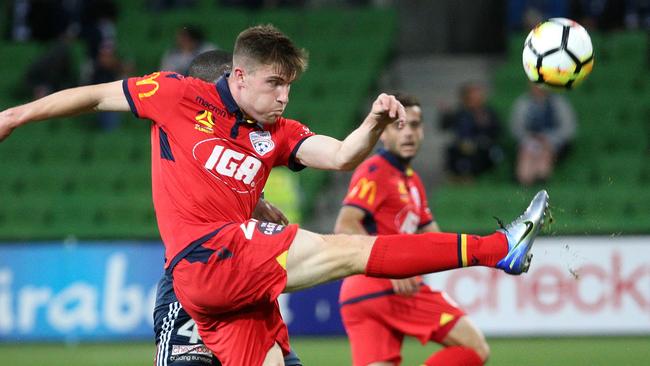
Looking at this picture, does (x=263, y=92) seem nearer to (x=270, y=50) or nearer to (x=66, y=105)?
(x=270, y=50)

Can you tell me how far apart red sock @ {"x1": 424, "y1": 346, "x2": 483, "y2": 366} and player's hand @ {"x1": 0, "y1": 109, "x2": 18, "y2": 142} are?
3.08 m

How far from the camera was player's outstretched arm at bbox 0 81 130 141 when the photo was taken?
566cm

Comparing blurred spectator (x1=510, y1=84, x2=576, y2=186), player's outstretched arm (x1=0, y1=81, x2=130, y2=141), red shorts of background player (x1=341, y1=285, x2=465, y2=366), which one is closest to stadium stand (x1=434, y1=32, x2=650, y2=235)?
blurred spectator (x1=510, y1=84, x2=576, y2=186)

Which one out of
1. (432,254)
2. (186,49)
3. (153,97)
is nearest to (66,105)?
(153,97)

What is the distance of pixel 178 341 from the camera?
19.6 feet

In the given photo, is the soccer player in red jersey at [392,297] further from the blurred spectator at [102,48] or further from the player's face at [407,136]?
the blurred spectator at [102,48]

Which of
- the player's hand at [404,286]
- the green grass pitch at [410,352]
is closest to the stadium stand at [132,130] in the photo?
the green grass pitch at [410,352]

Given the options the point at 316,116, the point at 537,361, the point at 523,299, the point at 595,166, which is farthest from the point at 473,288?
the point at 316,116

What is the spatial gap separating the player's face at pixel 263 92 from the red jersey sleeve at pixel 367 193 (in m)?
1.85

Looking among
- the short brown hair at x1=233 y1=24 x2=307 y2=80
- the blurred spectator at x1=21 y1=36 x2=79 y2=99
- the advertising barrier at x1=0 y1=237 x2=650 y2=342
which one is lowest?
the advertising barrier at x1=0 y1=237 x2=650 y2=342

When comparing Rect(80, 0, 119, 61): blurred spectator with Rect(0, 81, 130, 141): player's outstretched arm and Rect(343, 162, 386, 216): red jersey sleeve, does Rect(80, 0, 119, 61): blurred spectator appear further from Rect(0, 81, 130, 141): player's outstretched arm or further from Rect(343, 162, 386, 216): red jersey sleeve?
Rect(0, 81, 130, 141): player's outstretched arm

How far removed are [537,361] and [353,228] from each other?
357 centimetres

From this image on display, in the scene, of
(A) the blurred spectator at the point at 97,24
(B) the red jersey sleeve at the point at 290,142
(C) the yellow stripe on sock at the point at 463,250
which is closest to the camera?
(C) the yellow stripe on sock at the point at 463,250

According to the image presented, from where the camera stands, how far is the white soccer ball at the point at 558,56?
20.8ft
